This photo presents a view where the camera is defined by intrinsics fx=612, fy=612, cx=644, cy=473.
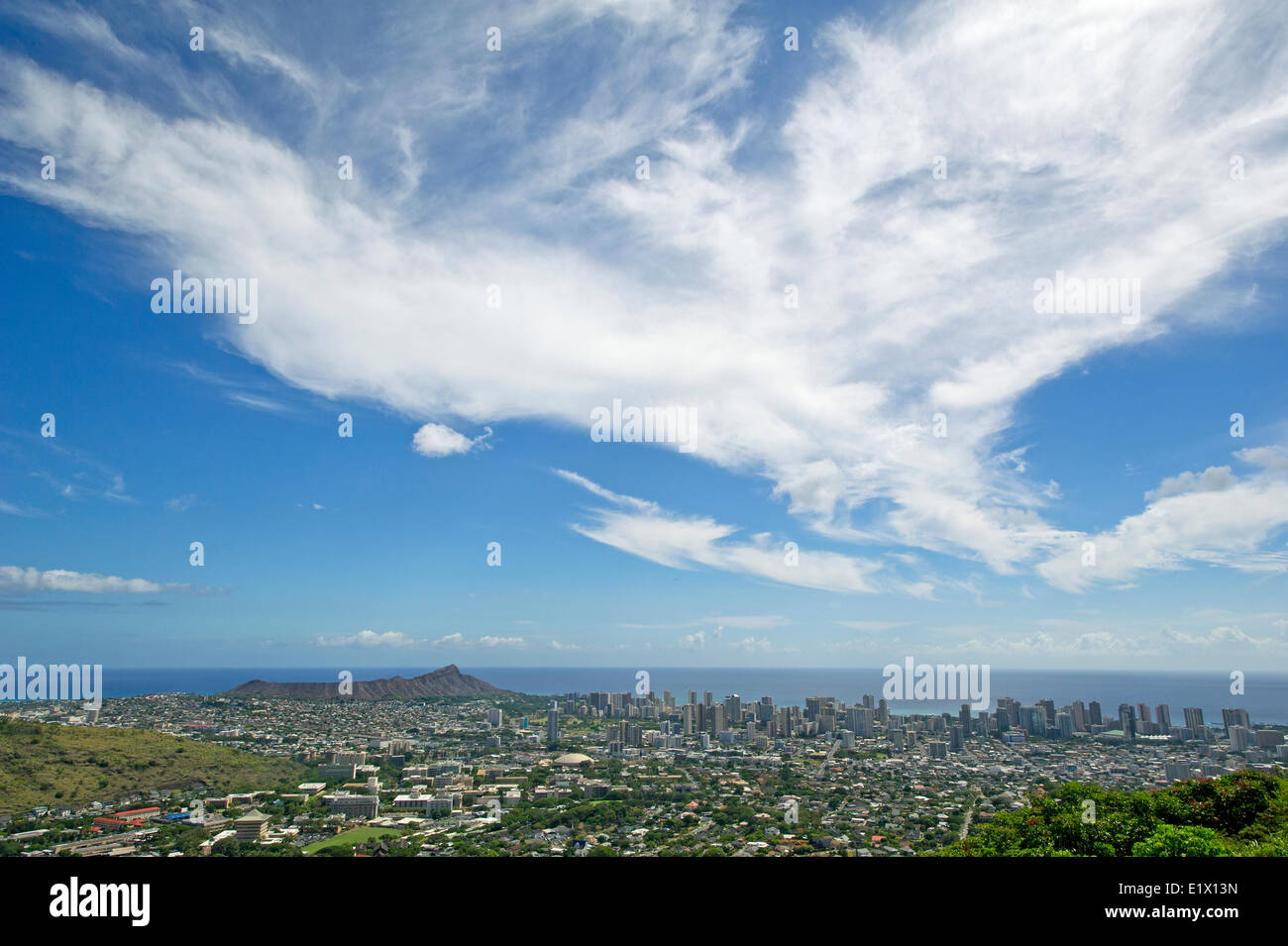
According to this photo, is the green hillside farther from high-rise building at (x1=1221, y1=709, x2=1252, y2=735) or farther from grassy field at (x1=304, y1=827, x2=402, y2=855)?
high-rise building at (x1=1221, y1=709, x2=1252, y2=735)

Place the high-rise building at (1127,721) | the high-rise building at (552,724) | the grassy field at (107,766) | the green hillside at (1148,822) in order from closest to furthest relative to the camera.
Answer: the green hillside at (1148,822), the grassy field at (107,766), the high-rise building at (1127,721), the high-rise building at (552,724)

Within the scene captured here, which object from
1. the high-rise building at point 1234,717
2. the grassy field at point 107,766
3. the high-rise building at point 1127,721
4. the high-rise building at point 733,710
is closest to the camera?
the grassy field at point 107,766

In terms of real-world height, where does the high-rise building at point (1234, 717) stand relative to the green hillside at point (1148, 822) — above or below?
below

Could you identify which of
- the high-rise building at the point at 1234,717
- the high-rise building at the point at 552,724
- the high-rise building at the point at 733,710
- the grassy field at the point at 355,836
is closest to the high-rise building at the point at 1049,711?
the high-rise building at the point at 1234,717

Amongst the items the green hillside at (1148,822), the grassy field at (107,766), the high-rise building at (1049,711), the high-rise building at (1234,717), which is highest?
the green hillside at (1148,822)

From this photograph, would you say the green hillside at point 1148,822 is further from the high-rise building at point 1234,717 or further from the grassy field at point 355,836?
the high-rise building at point 1234,717

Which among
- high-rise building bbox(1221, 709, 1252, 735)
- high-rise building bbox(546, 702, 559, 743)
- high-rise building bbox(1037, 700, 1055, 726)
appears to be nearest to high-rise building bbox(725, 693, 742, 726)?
high-rise building bbox(546, 702, 559, 743)

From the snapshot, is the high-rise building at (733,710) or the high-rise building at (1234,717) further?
the high-rise building at (733,710)
